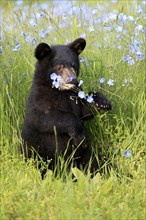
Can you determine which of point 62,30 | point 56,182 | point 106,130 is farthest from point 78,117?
point 62,30

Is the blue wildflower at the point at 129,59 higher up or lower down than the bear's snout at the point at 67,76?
higher up

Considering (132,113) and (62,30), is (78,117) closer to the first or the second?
(132,113)

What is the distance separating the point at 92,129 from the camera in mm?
→ 5633

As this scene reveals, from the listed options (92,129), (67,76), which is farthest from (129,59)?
(92,129)

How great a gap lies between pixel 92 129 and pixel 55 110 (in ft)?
1.90

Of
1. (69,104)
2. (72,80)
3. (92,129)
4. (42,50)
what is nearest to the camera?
(72,80)

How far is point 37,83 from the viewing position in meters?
5.26

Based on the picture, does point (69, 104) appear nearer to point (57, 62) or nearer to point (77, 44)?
point (57, 62)

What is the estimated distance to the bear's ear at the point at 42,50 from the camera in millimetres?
5102

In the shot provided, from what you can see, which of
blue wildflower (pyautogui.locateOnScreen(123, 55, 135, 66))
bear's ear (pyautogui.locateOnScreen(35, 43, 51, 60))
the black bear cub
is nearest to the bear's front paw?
the black bear cub

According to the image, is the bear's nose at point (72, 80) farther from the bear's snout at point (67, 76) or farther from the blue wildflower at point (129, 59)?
the blue wildflower at point (129, 59)

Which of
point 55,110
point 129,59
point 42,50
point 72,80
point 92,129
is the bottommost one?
point 92,129

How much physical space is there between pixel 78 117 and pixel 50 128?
321 mm

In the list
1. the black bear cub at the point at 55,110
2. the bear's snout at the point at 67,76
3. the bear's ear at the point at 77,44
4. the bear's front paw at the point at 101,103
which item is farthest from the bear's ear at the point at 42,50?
the bear's front paw at the point at 101,103
